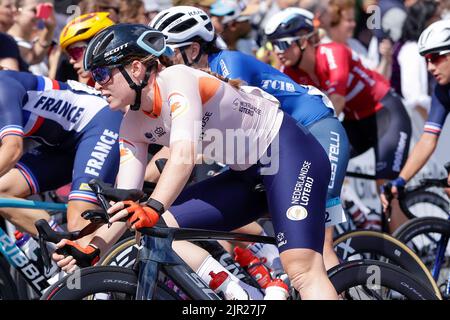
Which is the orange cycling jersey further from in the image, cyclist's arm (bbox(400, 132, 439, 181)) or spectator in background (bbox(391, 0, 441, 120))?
spectator in background (bbox(391, 0, 441, 120))

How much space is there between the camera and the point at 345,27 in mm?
11375

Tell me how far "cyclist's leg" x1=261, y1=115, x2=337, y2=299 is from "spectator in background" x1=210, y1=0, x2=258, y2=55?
364cm

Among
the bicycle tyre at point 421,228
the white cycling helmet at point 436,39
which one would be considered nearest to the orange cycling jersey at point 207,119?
the white cycling helmet at point 436,39

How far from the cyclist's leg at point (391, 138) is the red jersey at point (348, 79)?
9cm

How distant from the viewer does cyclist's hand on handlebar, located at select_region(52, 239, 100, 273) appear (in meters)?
5.58

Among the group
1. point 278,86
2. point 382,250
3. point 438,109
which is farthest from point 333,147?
point 438,109

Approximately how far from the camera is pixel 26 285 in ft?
26.3

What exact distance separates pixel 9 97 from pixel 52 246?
111 centimetres

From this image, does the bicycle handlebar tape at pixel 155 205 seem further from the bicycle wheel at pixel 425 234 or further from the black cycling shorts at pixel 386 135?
the black cycling shorts at pixel 386 135

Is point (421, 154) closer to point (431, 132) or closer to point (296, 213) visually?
point (431, 132)

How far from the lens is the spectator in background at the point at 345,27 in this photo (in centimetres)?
1120

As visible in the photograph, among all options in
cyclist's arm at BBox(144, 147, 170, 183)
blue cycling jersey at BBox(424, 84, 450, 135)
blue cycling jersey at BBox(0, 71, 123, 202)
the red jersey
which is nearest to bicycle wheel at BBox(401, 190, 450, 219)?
the red jersey

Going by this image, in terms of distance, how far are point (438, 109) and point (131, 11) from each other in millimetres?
3001

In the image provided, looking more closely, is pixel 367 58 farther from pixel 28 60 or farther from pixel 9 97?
pixel 9 97
